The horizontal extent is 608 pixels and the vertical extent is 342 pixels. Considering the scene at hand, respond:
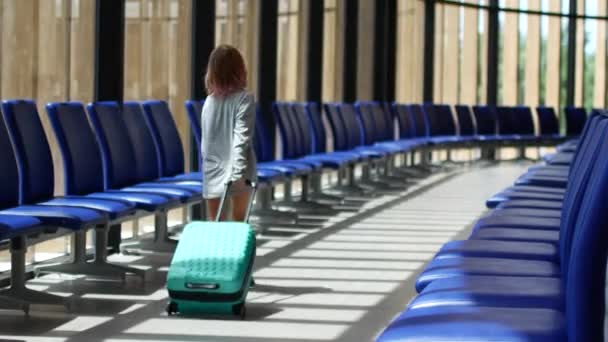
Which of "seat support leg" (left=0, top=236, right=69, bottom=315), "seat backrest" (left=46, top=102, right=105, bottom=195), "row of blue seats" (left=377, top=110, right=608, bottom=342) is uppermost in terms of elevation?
"seat backrest" (left=46, top=102, right=105, bottom=195)

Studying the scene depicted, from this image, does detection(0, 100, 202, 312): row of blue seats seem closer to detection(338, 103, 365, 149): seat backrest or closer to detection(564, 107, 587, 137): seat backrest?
detection(338, 103, 365, 149): seat backrest

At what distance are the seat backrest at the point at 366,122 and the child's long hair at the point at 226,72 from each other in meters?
8.41

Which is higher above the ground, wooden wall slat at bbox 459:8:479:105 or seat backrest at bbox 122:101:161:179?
wooden wall slat at bbox 459:8:479:105

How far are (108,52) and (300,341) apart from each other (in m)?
3.72

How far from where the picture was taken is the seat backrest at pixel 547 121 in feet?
68.2

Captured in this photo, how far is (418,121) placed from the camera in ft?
59.3

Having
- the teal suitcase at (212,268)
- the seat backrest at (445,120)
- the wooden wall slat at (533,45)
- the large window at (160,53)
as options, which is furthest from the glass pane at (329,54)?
the teal suitcase at (212,268)

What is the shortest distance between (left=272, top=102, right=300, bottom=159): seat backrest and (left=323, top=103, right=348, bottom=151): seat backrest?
1.56 meters

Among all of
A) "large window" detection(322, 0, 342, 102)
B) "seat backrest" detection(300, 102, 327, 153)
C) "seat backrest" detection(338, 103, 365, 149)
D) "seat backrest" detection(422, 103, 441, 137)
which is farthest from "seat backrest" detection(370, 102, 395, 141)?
"seat backrest" detection(300, 102, 327, 153)

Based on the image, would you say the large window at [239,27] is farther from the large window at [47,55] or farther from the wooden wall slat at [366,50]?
the wooden wall slat at [366,50]

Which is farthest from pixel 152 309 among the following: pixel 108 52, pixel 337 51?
pixel 337 51

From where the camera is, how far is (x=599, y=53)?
75.3ft

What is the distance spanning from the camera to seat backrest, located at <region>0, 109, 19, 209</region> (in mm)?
5949

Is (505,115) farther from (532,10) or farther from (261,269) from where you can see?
(261,269)
